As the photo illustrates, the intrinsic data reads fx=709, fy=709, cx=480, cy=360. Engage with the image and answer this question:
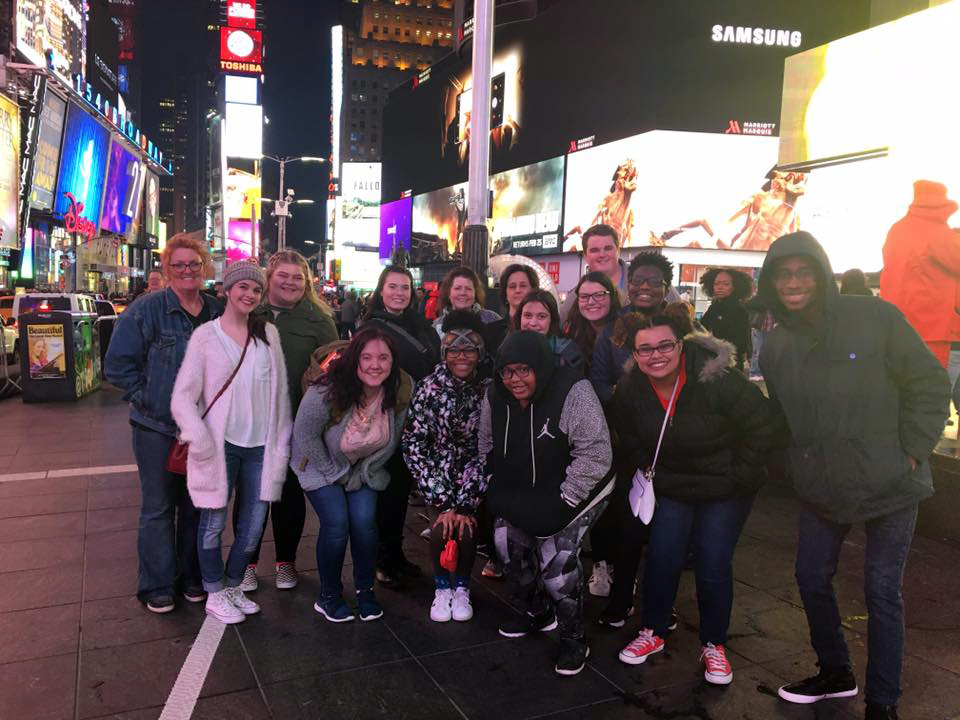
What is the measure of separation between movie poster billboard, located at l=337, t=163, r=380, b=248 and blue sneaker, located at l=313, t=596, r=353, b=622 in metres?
76.9

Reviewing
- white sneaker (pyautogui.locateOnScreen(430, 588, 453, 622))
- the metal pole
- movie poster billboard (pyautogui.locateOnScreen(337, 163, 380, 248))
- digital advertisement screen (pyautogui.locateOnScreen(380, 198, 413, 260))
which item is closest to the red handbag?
white sneaker (pyautogui.locateOnScreen(430, 588, 453, 622))

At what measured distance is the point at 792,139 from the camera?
10.9 metres

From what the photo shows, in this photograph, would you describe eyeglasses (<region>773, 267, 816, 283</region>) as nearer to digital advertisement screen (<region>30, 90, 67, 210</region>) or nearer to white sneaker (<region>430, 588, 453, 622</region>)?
white sneaker (<region>430, 588, 453, 622</region>)

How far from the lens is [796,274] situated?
310cm

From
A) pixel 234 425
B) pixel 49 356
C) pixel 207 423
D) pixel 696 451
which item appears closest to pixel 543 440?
pixel 696 451

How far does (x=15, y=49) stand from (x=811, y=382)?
3120cm

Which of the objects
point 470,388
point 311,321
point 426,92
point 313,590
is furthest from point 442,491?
point 426,92

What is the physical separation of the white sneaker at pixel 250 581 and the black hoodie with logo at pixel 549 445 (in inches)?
72.7

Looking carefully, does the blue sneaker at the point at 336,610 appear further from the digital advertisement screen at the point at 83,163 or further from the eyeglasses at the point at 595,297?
the digital advertisement screen at the point at 83,163

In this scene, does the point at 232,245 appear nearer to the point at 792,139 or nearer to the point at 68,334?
the point at 68,334

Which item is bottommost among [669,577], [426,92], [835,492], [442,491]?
[669,577]

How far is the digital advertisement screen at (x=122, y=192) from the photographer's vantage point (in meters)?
42.1

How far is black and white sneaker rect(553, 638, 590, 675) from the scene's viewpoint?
11.3 feet

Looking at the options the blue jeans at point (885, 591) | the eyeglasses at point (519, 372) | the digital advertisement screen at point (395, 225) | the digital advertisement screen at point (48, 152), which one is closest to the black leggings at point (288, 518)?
the eyeglasses at point (519, 372)
